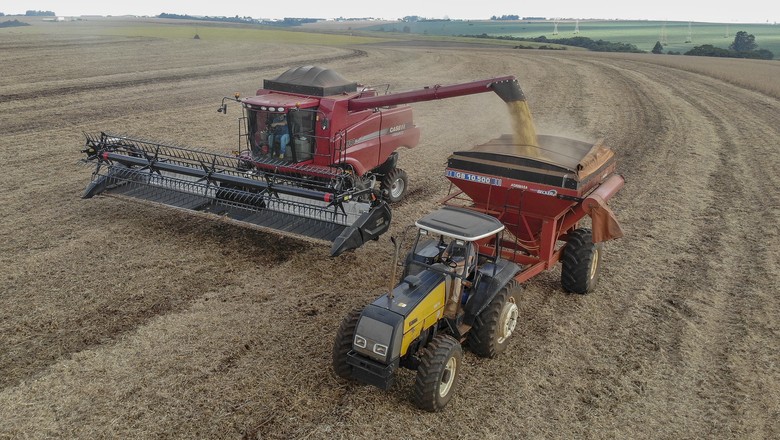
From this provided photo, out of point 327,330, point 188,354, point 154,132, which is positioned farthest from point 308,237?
point 154,132

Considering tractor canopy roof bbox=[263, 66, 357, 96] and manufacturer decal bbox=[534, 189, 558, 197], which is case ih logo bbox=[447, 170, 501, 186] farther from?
tractor canopy roof bbox=[263, 66, 357, 96]

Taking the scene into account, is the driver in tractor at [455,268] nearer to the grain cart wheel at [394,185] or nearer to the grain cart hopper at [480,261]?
the grain cart hopper at [480,261]

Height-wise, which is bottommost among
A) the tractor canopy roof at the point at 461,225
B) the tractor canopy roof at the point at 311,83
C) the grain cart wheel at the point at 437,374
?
the grain cart wheel at the point at 437,374

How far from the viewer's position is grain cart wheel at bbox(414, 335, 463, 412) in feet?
18.3

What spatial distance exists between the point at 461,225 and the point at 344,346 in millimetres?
1732

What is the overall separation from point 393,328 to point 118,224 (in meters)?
7.01

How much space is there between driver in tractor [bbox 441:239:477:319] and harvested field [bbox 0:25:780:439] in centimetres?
77

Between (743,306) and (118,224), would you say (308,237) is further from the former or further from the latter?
(743,306)

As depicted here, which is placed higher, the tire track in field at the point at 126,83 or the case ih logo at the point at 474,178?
the case ih logo at the point at 474,178

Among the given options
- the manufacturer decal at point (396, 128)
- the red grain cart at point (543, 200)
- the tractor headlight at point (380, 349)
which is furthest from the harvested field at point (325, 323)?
the manufacturer decal at point (396, 128)

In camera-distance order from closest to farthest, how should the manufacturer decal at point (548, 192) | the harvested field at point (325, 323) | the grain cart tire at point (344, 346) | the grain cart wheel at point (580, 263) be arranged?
the harvested field at point (325, 323) → the grain cart tire at point (344, 346) → the manufacturer decal at point (548, 192) → the grain cart wheel at point (580, 263)

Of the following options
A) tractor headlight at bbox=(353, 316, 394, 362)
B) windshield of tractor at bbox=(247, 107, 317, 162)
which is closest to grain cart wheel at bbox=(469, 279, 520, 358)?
tractor headlight at bbox=(353, 316, 394, 362)

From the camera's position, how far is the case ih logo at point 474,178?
26.2ft

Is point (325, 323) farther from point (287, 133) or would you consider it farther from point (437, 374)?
point (287, 133)
